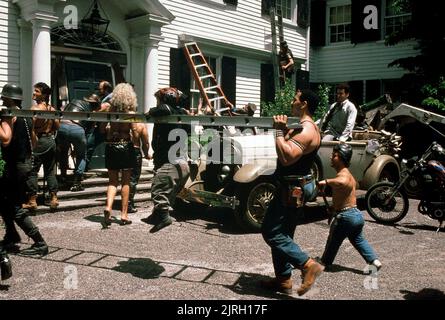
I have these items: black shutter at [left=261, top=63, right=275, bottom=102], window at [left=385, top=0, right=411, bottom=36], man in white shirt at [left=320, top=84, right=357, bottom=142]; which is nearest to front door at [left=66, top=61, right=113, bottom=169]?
man in white shirt at [left=320, top=84, right=357, bottom=142]

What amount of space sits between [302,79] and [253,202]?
37.6ft

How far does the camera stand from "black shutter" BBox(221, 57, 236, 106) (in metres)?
14.0

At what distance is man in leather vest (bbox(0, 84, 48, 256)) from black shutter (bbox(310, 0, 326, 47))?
52.3ft

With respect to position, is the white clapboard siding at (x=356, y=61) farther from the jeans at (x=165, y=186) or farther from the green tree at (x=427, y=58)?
the jeans at (x=165, y=186)

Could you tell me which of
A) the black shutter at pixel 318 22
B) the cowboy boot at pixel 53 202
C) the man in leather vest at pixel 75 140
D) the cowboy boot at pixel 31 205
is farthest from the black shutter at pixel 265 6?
the cowboy boot at pixel 31 205

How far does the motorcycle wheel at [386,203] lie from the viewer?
794 centimetres

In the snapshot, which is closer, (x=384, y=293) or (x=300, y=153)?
(x=300, y=153)

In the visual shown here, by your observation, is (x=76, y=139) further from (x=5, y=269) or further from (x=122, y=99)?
(x=5, y=269)

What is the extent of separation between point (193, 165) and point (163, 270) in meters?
2.80

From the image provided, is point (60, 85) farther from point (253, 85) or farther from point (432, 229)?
point (432, 229)

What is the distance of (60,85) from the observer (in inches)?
398

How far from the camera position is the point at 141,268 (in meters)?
5.11

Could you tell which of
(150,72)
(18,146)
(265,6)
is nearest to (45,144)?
(18,146)
